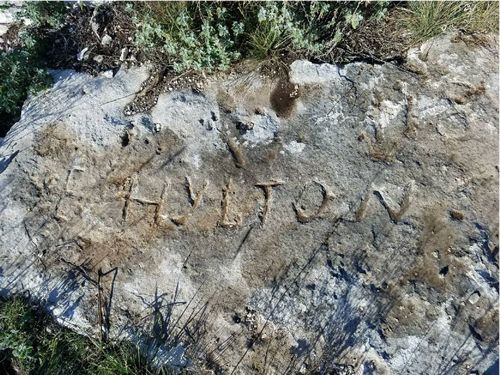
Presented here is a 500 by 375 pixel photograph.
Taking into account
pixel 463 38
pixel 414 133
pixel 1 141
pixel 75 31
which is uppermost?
pixel 75 31

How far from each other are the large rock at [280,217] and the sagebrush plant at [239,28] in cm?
22

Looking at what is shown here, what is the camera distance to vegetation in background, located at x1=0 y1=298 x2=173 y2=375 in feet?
13.2

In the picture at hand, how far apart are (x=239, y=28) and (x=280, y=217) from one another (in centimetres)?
158

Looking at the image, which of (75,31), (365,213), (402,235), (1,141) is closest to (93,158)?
(1,141)

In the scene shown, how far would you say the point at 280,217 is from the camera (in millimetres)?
3965

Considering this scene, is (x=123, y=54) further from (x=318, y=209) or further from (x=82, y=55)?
(x=318, y=209)

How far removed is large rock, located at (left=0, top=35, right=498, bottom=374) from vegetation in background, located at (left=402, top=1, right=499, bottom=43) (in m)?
0.12

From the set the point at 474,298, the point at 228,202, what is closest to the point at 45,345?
the point at 228,202

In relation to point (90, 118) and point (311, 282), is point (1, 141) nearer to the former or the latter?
point (90, 118)

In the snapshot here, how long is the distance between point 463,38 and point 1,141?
389cm

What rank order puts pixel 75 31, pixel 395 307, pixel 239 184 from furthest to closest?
1. pixel 75 31
2. pixel 239 184
3. pixel 395 307

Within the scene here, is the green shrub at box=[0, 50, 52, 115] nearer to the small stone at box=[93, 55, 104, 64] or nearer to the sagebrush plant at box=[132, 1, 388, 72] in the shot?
the small stone at box=[93, 55, 104, 64]

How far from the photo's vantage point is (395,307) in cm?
374

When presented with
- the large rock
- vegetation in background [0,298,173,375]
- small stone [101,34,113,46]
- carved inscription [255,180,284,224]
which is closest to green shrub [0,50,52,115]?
the large rock
